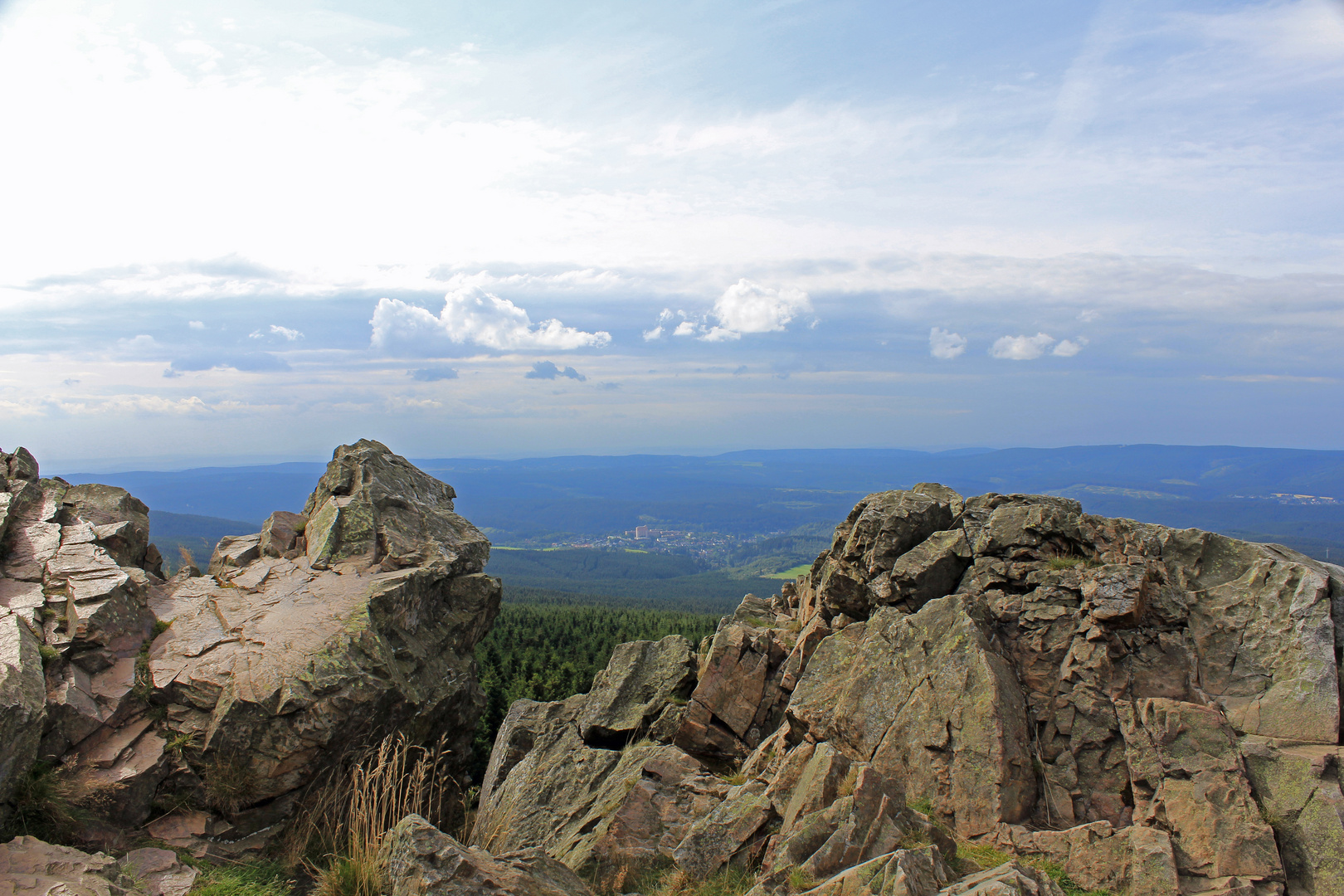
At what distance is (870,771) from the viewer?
1105 cm

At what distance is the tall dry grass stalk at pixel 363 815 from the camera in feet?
31.7

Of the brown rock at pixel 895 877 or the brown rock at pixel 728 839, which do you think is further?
the brown rock at pixel 728 839

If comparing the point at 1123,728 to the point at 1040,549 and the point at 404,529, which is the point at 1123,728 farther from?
the point at 404,529

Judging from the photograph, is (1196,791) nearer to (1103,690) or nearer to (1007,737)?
(1103,690)

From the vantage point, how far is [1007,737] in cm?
1252

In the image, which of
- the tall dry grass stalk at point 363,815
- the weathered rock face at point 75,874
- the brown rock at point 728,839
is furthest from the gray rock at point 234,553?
the brown rock at point 728,839

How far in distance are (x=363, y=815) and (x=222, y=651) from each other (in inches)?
240

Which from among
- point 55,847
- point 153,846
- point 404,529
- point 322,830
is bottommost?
point 322,830

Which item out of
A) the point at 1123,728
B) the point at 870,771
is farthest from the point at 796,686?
the point at 1123,728

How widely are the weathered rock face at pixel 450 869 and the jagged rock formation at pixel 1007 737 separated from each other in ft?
10.8

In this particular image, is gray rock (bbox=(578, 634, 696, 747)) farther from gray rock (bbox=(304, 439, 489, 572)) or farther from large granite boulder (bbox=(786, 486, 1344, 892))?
gray rock (bbox=(304, 439, 489, 572))

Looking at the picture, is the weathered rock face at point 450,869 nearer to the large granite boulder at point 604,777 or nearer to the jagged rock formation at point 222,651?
the large granite boulder at point 604,777

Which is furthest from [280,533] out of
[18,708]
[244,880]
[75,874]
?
[75,874]

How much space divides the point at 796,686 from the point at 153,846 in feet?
40.2
